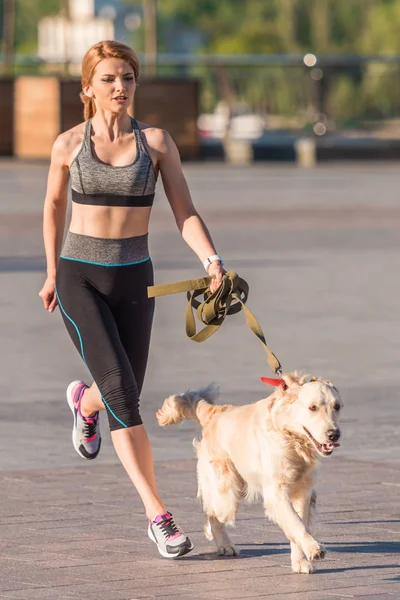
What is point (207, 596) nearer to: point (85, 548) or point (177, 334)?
point (85, 548)

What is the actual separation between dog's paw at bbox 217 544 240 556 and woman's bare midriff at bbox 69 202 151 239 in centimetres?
127

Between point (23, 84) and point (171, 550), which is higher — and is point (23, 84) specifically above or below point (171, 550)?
below

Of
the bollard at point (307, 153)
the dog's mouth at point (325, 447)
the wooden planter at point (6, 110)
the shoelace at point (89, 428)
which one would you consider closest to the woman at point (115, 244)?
the shoelace at point (89, 428)

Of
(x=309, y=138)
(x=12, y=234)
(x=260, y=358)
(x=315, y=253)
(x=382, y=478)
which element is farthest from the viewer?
(x=309, y=138)

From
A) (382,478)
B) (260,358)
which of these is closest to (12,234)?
(260,358)

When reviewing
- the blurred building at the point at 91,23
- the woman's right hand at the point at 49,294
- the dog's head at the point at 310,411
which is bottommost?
the blurred building at the point at 91,23

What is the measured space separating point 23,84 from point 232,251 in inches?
951

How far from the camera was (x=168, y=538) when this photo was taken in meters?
5.62

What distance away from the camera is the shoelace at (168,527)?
5.64 meters

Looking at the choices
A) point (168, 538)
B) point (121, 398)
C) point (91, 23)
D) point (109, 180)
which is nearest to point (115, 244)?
point (109, 180)

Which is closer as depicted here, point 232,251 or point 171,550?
point 171,550

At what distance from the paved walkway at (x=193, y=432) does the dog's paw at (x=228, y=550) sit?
0.06 metres

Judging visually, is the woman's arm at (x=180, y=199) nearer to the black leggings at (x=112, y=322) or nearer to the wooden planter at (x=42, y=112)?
the black leggings at (x=112, y=322)

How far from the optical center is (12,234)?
66.8ft
